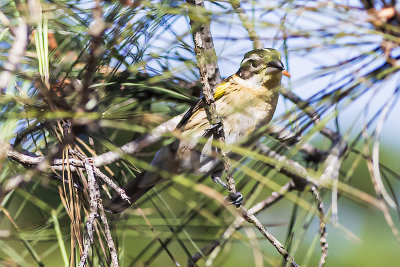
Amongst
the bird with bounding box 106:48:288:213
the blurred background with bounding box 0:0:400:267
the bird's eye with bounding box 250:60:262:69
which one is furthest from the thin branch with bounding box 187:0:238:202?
the bird's eye with bounding box 250:60:262:69

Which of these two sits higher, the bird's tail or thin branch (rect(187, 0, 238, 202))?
Answer: the bird's tail

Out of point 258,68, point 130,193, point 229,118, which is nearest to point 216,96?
point 229,118

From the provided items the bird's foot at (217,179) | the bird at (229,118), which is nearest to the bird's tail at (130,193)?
the bird at (229,118)

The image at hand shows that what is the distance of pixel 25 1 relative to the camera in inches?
47.1

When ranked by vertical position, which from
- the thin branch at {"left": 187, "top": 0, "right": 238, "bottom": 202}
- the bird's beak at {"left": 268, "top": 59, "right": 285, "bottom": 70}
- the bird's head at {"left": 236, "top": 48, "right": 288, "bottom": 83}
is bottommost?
the thin branch at {"left": 187, "top": 0, "right": 238, "bottom": 202}

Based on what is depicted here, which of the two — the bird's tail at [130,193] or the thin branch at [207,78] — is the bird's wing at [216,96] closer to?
the bird's tail at [130,193]

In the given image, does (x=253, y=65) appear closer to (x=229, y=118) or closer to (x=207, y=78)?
(x=229, y=118)

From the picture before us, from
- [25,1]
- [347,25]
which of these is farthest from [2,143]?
[347,25]

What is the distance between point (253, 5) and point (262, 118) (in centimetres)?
97

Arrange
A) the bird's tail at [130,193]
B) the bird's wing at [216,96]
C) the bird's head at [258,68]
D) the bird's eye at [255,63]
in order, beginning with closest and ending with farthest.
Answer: the bird's tail at [130,193] → the bird's wing at [216,96] → the bird's head at [258,68] → the bird's eye at [255,63]

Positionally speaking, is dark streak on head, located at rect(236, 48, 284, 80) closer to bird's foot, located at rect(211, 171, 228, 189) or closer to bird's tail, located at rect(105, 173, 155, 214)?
bird's foot, located at rect(211, 171, 228, 189)

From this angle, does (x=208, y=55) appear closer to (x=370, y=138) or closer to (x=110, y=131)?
(x=370, y=138)

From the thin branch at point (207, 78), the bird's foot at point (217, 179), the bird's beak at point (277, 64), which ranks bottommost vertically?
the thin branch at point (207, 78)

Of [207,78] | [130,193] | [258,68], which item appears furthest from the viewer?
[258,68]
